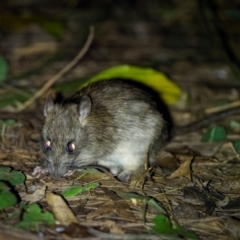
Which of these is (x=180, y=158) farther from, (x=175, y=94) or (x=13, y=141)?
(x=13, y=141)

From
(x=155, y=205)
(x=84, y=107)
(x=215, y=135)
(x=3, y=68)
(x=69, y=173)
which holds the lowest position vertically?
(x=155, y=205)

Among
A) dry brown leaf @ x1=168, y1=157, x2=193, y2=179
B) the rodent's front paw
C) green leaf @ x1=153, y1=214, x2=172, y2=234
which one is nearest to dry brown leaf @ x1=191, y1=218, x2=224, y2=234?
green leaf @ x1=153, y1=214, x2=172, y2=234

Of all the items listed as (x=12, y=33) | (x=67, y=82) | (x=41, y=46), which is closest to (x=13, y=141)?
(x=67, y=82)

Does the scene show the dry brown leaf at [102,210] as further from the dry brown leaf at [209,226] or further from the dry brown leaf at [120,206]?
the dry brown leaf at [209,226]

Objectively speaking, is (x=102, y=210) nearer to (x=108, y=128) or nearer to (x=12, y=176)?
(x=12, y=176)

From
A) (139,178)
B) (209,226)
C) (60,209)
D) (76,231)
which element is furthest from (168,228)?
(139,178)

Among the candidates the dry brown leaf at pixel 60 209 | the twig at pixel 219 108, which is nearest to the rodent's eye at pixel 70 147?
the dry brown leaf at pixel 60 209

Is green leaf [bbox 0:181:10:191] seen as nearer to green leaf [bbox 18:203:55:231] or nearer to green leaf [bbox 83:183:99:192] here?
green leaf [bbox 18:203:55:231]
